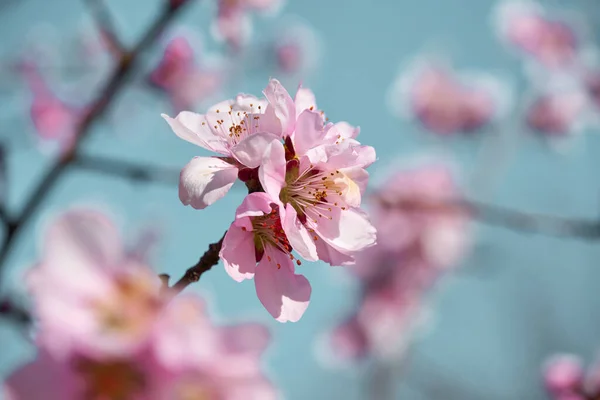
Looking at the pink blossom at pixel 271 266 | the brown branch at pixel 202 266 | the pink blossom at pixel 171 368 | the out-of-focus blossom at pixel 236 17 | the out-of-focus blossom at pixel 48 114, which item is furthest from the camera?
the out-of-focus blossom at pixel 48 114

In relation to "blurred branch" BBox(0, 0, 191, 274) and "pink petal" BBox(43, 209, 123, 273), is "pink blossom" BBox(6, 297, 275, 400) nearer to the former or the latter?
"pink petal" BBox(43, 209, 123, 273)

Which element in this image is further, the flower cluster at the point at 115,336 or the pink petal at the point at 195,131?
the pink petal at the point at 195,131

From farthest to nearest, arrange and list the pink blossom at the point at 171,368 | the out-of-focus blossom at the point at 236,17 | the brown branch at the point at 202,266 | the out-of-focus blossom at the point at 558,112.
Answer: the out-of-focus blossom at the point at 558,112 → the out-of-focus blossom at the point at 236,17 → the brown branch at the point at 202,266 → the pink blossom at the point at 171,368

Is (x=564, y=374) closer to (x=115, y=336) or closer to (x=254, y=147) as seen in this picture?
(x=254, y=147)

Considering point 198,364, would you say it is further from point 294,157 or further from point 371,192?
point 371,192

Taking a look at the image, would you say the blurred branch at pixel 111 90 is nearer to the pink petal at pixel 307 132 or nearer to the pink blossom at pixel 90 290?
the pink petal at pixel 307 132

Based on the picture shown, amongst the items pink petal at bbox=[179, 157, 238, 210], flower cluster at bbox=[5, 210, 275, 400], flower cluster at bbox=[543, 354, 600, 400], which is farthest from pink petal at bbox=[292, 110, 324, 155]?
flower cluster at bbox=[543, 354, 600, 400]

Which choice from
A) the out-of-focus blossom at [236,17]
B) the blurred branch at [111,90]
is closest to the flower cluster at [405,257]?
the out-of-focus blossom at [236,17]
